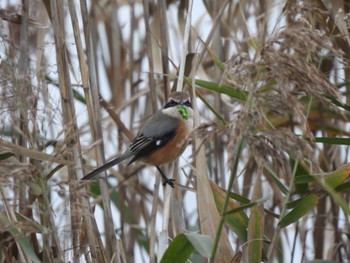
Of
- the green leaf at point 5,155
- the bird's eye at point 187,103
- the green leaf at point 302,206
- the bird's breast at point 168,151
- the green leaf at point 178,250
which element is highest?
the bird's eye at point 187,103

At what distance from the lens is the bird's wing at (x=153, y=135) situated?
134 inches

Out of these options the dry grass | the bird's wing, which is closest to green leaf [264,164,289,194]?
the dry grass

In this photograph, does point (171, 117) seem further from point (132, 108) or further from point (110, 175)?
point (110, 175)

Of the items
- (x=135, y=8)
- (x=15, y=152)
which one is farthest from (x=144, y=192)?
(x=15, y=152)

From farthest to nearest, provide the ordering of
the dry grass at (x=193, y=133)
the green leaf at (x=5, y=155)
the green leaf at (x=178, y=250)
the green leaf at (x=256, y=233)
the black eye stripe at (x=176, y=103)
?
the black eye stripe at (x=176, y=103) → the green leaf at (x=5, y=155) → the green leaf at (x=256, y=233) → the green leaf at (x=178, y=250) → the dry grass at (x=193, y=133)

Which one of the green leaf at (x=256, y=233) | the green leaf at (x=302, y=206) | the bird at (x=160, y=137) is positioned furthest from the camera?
the bird at (x=160, y=137)

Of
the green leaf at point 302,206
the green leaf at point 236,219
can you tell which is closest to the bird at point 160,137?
the green leaf at point 236,219

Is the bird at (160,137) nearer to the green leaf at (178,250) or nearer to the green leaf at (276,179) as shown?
the green leaf at (276,179)

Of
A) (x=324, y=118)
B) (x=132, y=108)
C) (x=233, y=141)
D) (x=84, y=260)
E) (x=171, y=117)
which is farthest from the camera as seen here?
(x=132, y=108)

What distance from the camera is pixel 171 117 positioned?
3629 mm

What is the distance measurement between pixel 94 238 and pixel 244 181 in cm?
148

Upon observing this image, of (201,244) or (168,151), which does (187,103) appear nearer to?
(168,151)

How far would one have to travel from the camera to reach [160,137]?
3.64m

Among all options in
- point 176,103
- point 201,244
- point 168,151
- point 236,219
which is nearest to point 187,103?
point 176,103
